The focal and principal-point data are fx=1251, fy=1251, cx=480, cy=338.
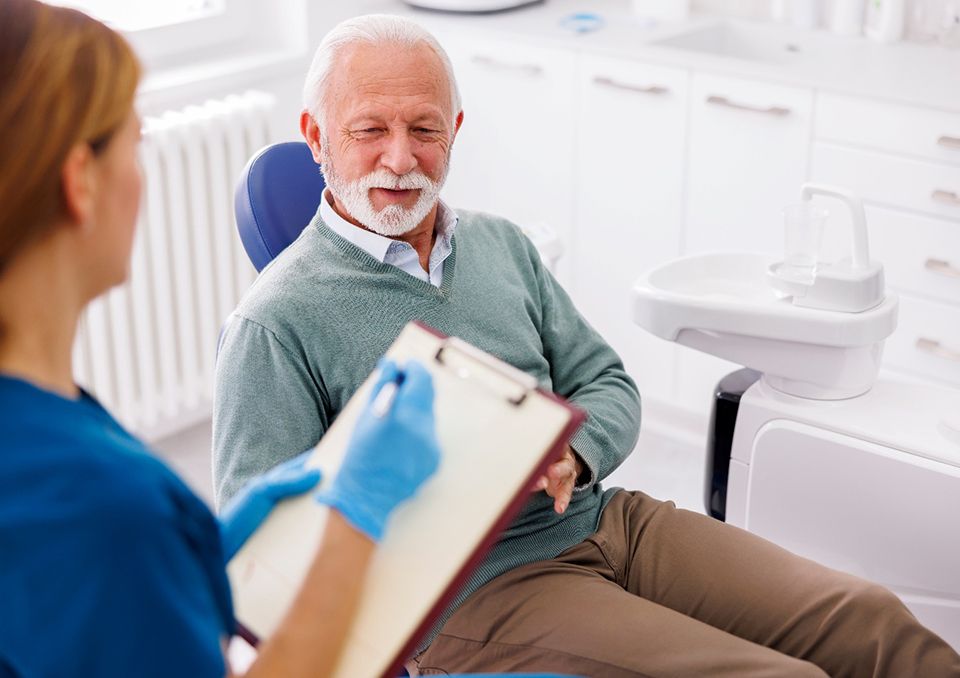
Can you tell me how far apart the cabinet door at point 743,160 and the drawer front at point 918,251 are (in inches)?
8.2

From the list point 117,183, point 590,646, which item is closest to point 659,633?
point 590,646

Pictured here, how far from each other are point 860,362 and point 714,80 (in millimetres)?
1079

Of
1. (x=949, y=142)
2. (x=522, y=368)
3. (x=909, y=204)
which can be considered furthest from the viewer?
(x=909, y=204)

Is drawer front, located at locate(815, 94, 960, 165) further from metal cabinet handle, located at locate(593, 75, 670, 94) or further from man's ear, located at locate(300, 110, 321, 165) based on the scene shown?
man's ear, located at locate(300, 110, 321, 165)

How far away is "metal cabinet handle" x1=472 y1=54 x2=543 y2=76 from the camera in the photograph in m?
3.13

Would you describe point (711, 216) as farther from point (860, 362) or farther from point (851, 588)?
point (851, 588)

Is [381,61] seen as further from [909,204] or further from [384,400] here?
[909,204]

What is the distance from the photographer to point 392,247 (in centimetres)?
170

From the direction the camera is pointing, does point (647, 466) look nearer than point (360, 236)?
No

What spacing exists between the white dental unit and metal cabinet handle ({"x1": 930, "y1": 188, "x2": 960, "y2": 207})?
66 cm

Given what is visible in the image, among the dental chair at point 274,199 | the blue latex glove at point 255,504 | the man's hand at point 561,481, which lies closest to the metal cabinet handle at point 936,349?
the man's hand at point 561,481

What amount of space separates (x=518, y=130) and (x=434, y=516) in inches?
88.5

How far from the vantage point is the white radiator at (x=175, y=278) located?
285cm

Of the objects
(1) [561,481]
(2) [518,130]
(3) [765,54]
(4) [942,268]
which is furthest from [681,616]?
(3) [765,54]
